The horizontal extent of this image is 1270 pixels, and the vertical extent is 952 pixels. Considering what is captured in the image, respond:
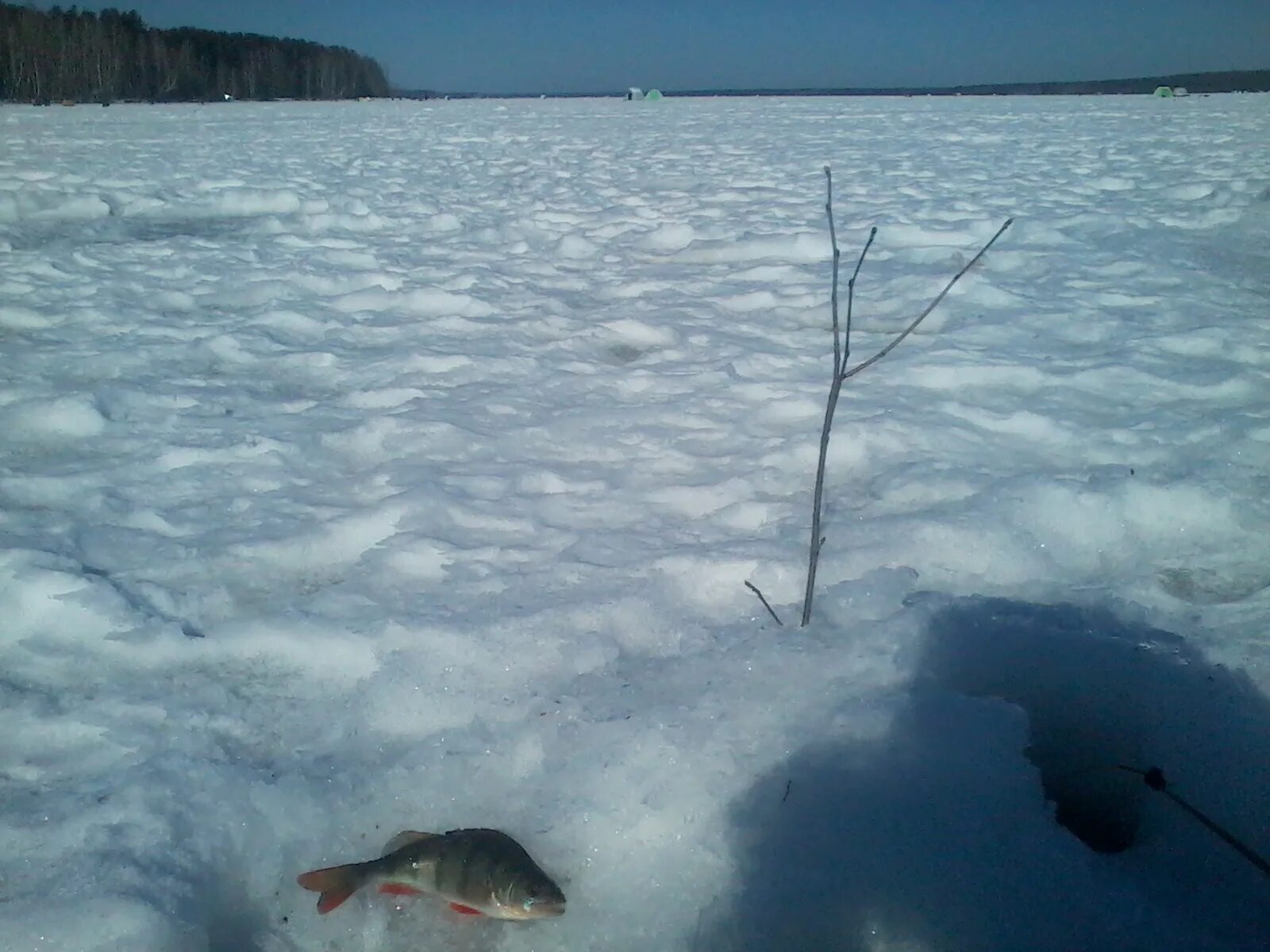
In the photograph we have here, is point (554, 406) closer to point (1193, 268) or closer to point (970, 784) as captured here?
point (970, 784)

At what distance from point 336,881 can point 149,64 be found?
59001mm

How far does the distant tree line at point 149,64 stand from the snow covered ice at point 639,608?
4018cm

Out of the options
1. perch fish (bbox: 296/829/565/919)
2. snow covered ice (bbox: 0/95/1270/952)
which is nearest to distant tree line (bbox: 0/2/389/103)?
snow covered ice (bbox: 0/95/1270/952)

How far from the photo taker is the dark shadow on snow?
1239 millimetres

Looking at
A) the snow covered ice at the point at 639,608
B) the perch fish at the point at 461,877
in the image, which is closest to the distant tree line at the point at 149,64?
the snow covered ice at the point at 639,608

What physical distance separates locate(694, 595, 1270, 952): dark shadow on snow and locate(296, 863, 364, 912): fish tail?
55cm

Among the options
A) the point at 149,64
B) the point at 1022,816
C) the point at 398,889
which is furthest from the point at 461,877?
the point at 149,64

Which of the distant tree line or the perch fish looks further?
the distant tree line

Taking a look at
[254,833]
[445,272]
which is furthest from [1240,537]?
[445,272]

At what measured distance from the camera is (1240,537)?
2111 mm

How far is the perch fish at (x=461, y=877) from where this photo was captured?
1211 millimetres

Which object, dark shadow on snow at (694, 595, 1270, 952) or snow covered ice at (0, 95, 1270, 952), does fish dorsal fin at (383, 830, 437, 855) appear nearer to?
snow covered ice at (0, 95, 1270, 952)

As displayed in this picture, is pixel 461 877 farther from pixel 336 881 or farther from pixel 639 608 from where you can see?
pixel 639 608

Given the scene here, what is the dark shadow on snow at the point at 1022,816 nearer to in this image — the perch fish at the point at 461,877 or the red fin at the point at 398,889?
the perch fish at the point at 461,877
